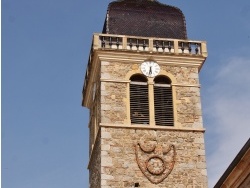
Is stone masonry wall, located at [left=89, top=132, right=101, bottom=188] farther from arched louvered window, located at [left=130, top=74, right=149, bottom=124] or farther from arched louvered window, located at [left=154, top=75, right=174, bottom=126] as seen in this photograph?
arched louvered window, located at [left=154, top=75, right=174, bottom=126]

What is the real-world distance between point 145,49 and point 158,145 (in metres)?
3.84

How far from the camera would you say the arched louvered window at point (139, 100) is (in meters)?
23.7

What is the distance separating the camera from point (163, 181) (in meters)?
22.6

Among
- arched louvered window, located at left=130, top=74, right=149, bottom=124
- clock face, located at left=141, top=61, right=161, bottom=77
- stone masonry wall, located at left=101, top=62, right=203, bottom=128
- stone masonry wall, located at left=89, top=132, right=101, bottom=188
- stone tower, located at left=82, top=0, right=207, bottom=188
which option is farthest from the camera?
clock face, located at left=141, top=61, right=161, bottom=77

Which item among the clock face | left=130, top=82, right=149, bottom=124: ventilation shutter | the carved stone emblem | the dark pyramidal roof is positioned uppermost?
the dark pyramidal roof

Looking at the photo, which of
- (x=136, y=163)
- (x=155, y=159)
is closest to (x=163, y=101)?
(x=155, y=159)

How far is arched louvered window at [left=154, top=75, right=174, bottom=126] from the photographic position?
78.3 ft

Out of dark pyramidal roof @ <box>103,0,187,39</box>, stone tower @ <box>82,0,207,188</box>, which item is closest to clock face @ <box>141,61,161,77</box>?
stone tower @ <box>82,0,207,188</box>

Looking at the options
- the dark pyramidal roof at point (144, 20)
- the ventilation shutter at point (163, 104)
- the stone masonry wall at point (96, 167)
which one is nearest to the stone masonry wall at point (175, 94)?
the ventilation shutter at point (163, 104)

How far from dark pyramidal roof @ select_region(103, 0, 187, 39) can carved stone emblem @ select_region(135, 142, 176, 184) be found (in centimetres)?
486

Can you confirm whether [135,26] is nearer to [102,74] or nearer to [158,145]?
[102,74]

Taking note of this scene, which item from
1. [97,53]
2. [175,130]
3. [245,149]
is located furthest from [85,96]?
[245,149]

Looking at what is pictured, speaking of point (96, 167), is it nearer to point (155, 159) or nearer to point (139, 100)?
point (155, 159)

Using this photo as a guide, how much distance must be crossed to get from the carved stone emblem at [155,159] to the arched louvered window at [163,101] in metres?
1.03
